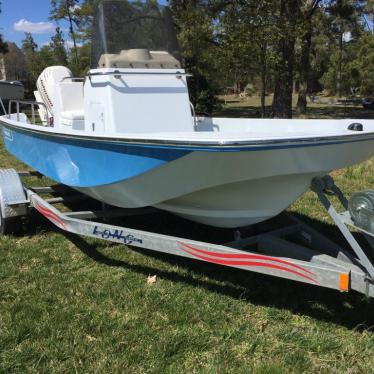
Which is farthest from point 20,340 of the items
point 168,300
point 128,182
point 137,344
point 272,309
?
point 272,309

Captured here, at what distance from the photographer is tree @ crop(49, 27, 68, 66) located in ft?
104

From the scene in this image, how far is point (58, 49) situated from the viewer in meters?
31.7

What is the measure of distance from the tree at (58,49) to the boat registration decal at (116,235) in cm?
2997

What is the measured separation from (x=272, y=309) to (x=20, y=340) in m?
1.67

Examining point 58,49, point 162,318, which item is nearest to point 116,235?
point 162,318

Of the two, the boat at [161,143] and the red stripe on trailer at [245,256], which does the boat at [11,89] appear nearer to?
the boat at [161,143]

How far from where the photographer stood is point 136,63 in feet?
13.8

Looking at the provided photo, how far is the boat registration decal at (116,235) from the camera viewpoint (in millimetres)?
3458

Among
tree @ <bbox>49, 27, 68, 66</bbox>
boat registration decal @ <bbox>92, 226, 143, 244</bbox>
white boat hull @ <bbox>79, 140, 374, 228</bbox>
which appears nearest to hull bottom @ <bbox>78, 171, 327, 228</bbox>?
white boat hull @ <bbox>79, 140, 374, 228</bbox>

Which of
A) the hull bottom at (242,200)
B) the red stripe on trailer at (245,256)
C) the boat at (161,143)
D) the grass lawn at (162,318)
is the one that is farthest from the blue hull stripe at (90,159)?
the grass lawn at (162,318)

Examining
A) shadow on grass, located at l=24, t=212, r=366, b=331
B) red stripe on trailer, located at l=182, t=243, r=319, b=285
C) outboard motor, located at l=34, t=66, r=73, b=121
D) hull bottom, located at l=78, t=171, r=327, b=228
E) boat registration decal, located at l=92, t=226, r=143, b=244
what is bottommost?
shadow on grass, located at l=24, t=212, r=366, b=331

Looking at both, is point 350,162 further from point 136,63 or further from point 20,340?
point 20,340

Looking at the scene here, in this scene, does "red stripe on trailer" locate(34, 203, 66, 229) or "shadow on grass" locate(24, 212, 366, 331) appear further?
"red stripe on trailer" locate(34, 203, 66, 229)

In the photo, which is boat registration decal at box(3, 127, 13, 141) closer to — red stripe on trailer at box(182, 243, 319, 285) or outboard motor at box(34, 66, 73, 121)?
outboard motor at box(34, 66, 73, 121)
